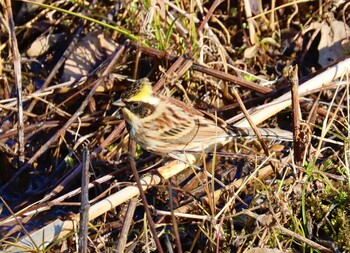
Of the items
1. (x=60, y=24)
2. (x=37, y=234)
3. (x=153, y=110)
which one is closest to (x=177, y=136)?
(x=153, y=110)

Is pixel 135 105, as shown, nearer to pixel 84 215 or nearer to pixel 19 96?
pixel 19 96

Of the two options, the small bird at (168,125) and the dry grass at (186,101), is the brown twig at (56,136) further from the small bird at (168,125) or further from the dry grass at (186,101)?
the small bird at (168,125)

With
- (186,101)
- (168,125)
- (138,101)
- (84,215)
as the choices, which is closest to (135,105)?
(138,101)

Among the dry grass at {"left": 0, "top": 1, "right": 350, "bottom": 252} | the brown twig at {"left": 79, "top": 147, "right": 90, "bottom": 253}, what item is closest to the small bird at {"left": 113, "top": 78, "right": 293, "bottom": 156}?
the dry grass at {"left": 0, "top": 1, "right": 350, "bottom": 252}

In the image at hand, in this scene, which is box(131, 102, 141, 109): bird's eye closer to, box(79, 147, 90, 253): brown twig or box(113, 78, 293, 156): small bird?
box(113, 78, 293, 156): small bird

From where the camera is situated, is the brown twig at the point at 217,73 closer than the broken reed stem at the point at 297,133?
No

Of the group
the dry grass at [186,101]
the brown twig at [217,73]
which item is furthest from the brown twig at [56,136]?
the brown twig at [217,73]

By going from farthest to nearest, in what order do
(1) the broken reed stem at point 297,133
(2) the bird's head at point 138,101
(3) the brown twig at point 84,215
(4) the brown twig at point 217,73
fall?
1. (4) the brown twig at point 217,73
2. (2) the bird's head at point 138,101
3. (1) the broken reed stem at point 297,133
4. (3) the brown twig at point 84,215
